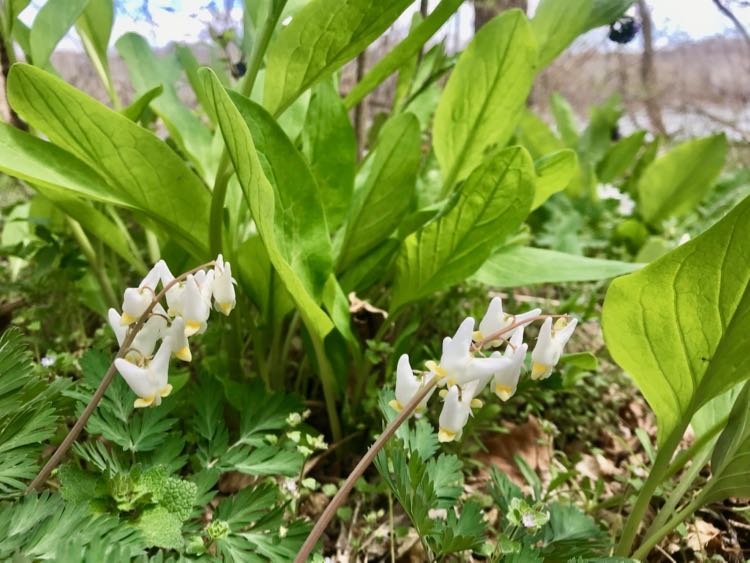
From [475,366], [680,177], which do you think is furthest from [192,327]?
[680,177]

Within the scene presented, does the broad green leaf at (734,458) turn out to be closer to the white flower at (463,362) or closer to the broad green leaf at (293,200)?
the white flower at (463,362)

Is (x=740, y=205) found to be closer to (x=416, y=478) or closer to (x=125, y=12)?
(x=416, y=478)

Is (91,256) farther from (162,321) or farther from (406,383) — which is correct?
(406,383)

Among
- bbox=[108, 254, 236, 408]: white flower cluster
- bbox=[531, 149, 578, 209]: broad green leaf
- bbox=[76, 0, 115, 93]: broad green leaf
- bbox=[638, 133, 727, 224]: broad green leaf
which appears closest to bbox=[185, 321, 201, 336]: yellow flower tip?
bbox=[108, 254, 236, 408]: white flower cluster

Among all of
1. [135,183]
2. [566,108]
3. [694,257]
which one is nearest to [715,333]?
[694,257]

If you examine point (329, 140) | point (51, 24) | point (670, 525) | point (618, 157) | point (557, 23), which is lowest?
point (670, 525)
